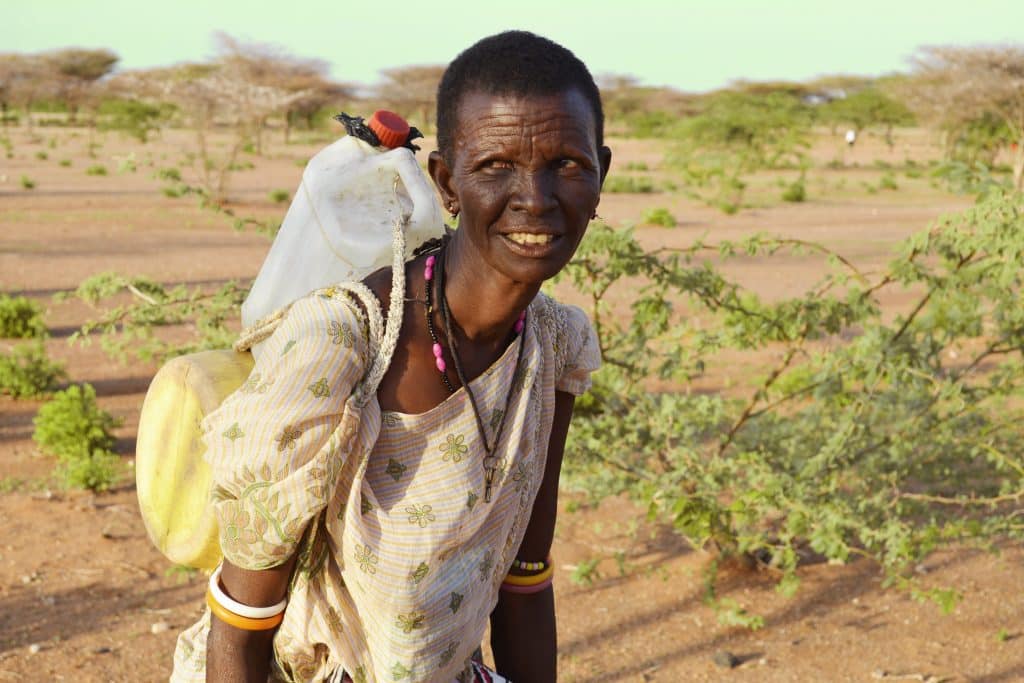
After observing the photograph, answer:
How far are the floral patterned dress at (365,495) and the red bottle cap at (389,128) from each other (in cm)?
34

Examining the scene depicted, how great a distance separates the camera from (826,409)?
4473 millimetres

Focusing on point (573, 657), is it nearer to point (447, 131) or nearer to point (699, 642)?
point (699, 642)

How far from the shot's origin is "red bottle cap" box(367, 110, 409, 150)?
161cm

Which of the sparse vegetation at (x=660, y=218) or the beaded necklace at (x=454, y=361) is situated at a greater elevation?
the beaded necklace at (x=454, y=361)

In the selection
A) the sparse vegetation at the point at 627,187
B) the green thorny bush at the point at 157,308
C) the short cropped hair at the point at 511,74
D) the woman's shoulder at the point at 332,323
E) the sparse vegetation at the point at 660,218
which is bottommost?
the sparse vegetation at the point at 627,187

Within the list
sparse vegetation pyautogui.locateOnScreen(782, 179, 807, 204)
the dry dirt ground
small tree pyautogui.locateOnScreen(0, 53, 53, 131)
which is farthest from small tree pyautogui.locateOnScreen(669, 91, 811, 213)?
small tree pyautogui.locateOnScreen(0, 53, 53, 131)

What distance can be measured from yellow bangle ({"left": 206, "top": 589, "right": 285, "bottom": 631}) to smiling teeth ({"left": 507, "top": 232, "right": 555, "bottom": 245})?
22.1 inches

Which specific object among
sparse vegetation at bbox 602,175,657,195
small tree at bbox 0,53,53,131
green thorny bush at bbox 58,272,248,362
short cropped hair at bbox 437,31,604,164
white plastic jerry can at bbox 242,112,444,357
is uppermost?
short cropped hair at bbox 437,31,604,164

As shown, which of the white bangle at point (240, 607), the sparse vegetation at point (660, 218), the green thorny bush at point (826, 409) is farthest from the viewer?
the sparse vegetation at point (660, 218)

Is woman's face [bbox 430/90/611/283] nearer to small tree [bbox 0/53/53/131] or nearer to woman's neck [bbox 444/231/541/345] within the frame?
woman's neck [bbox 444/231/541/345]

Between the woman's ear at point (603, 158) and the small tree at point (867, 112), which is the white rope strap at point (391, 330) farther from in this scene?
the small tree at point (867, 112)

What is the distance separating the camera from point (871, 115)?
125 feet

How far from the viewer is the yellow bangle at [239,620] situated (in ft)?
4.32

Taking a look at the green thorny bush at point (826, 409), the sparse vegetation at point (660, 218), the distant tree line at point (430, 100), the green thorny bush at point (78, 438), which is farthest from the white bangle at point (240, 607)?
the distant tree line at point (430, 100)
